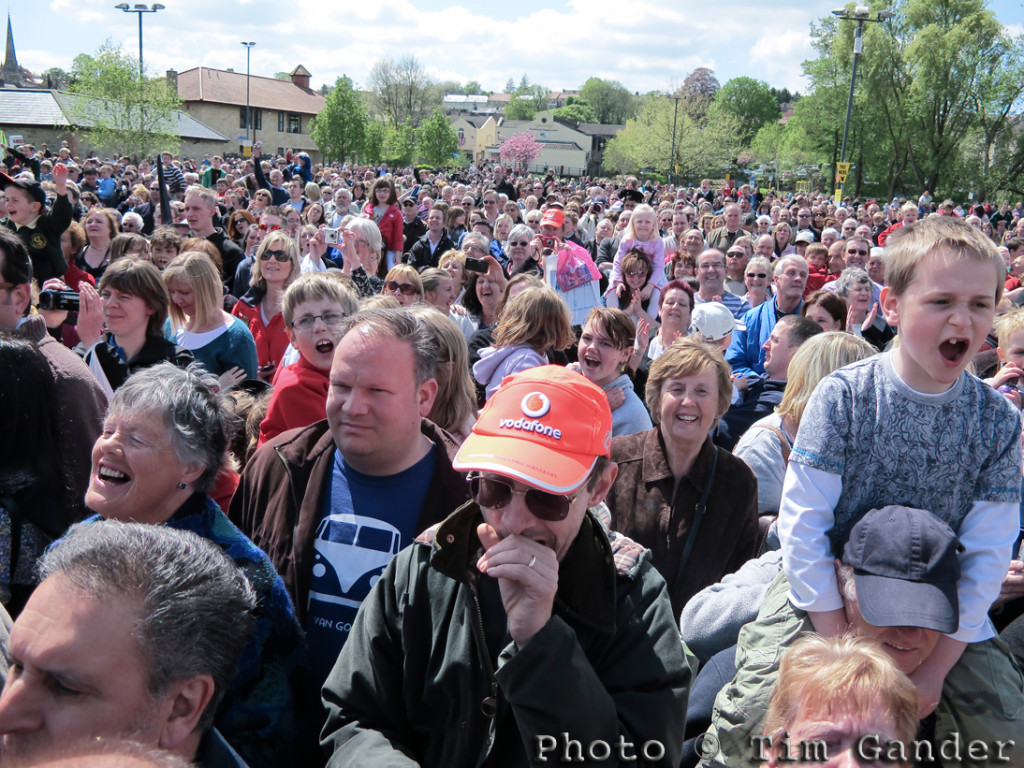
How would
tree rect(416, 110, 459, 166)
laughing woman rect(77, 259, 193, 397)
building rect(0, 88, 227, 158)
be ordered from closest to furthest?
laughing woman rect(77, 259, 193, 397) < building rect(0, 88, 227, 158) < tree rect(416, 110, 459, 166)

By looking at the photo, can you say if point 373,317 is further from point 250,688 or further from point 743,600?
point 743,600

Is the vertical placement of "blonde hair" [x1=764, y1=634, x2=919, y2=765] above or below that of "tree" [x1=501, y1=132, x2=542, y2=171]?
below

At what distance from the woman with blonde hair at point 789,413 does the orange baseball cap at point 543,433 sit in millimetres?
2019

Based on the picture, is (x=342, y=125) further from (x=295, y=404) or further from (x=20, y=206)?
(x=295, y=404)

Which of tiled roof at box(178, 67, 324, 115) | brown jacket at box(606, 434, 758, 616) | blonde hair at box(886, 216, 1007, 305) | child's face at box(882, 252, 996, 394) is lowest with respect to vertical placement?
brown jacket at box(606, 434, 758, 616)

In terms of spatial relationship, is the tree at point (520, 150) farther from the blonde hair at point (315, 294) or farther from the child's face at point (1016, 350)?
the blonde hair at point (315, 294)

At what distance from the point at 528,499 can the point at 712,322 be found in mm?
4471

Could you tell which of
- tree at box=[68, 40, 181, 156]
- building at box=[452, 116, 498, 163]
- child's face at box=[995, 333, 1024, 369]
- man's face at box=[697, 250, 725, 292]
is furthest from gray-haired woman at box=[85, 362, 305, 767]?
building at box=[452, 116, 498, 163]

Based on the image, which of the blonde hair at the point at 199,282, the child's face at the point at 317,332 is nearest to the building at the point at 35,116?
the blonde hair at the point at 199,282

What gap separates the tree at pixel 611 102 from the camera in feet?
478

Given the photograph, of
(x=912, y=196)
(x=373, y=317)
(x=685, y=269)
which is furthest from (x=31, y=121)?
(x=373, y=317)

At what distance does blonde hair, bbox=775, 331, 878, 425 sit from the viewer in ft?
11.9

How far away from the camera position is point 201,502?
8.39ft

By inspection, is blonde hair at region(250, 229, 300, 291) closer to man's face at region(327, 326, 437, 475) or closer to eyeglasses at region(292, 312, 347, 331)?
eyeglasses at region(292, 312, 347, 331)
